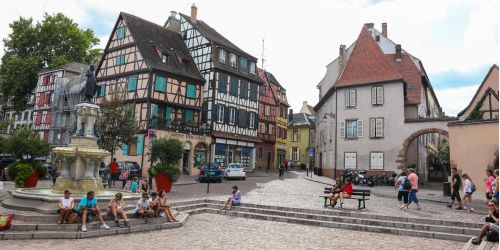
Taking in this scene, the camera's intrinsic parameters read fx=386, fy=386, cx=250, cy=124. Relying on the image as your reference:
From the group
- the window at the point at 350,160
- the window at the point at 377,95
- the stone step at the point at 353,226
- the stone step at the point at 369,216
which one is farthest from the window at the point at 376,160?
the stone step at the point at 353,226

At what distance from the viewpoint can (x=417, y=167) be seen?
32.0 m

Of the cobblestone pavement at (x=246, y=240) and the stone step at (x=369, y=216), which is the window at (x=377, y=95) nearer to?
the stone step at (x=369, y=216)

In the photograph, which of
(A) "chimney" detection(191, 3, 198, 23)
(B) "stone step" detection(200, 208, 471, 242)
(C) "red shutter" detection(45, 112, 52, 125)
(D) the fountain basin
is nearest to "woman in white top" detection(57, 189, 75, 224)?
(D) the fountain basin

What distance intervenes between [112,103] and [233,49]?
16.1m

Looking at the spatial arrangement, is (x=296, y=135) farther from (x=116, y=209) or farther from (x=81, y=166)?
(x=116, y=209)

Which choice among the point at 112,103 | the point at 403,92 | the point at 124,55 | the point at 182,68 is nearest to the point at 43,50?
the point at 124,55

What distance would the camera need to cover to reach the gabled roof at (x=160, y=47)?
3228 centimetres

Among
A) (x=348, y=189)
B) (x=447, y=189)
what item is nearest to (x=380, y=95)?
(x=447, y=189)

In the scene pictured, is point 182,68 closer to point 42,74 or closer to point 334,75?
point 334,75

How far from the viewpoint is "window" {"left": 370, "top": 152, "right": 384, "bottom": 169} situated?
29.3 m

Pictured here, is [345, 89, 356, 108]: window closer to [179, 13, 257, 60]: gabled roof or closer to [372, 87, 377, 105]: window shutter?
[372, 87, 377, 105]: window shutter

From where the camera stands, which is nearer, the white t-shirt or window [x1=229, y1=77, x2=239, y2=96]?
the white t-shirt

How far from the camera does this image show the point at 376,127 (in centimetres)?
2994

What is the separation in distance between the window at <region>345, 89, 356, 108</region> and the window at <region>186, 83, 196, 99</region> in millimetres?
13339
